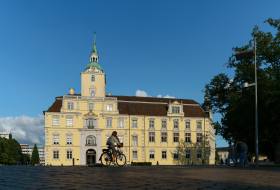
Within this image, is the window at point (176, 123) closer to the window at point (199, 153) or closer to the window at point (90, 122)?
the window at point (199, 153)

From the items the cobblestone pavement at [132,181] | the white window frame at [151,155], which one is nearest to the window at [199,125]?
the white window frame at [151,155]

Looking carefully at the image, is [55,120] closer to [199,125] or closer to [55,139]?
[55,139]

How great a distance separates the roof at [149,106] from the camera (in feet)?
304

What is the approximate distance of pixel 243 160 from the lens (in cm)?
2756

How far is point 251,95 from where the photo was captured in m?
41.9

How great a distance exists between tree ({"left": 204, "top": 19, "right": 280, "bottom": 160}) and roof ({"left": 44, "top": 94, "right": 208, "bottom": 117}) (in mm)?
43832

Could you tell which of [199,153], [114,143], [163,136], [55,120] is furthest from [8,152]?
[114,143]

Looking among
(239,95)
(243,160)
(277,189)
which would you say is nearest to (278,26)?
(239,95)

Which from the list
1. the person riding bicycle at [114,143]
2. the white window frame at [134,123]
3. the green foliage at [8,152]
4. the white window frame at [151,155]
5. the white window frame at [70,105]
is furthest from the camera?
the green foliage at [8,152]

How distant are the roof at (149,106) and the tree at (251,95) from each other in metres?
43.8

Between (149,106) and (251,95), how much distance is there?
178 ft

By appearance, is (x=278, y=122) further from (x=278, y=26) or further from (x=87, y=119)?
(x=87, y=119)

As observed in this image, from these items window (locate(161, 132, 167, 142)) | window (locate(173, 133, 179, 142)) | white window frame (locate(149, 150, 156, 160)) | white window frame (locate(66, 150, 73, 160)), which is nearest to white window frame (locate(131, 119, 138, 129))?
window (locate(161, 132, 167, 142))

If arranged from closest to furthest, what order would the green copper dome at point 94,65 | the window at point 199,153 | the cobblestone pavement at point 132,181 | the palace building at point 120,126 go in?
1. the cobblestone pavement at point 132,181
2. the palace building at point 120,126
3. the window at point 199,153
4. the green copper dome at point 94,65
